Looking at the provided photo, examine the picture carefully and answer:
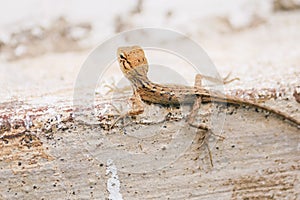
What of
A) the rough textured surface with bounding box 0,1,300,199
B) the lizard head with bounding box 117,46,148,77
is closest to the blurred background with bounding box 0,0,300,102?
the lizard head with bounding box 117,46,148,77

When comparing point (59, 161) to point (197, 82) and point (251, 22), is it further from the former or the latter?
point (251, 22)

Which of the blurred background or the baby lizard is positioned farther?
the blurred background

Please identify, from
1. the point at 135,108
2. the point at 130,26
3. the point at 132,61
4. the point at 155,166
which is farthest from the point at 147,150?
the point at 130,26

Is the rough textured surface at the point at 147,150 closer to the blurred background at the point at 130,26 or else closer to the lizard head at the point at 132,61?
the lizard head at the point at 132,61

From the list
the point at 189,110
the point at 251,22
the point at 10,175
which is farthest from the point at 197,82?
the point at 251,22

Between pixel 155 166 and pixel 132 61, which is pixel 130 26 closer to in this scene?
pixel 132 61

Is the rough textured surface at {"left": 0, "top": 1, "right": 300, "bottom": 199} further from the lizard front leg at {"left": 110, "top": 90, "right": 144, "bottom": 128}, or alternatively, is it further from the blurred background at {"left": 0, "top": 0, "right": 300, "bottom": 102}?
the blurred background at {"left": 0, "top": 0, "right": 300, "bottom": 102}

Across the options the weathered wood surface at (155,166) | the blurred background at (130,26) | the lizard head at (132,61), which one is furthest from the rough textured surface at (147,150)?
the blurred background at (130,26)
